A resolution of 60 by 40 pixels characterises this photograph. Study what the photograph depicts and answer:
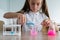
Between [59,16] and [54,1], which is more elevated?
[54,1]

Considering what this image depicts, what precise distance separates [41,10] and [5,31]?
73 centimetres

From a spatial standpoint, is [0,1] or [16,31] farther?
[0,1]

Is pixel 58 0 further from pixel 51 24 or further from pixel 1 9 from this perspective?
pixel 51 24

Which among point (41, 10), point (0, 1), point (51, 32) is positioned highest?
point (0, 1)

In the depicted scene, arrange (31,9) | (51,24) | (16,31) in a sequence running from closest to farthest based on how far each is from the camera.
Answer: (16,31) < (51,24) < (31,9)

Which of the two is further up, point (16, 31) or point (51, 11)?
point (51, 11)

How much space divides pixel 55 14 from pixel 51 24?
257 centimetres

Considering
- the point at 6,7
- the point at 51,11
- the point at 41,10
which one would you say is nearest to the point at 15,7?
the point at 6,7

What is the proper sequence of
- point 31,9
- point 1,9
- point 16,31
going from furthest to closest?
point 1,9, point 31,9, point 16,31

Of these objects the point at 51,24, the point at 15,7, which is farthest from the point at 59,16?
the point at 51,24

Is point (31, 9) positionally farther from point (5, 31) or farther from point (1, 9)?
point (1, 9)

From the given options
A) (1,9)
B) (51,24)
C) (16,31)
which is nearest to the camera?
(16,31)

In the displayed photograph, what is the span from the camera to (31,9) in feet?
4.63

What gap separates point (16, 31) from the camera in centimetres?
82
